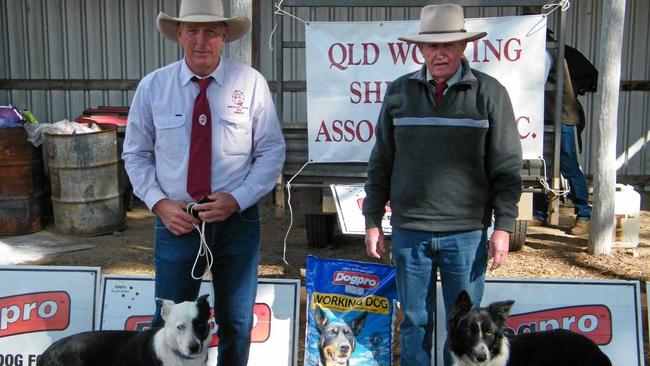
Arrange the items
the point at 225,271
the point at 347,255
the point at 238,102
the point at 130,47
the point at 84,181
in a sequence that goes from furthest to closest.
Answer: the point at 130,47 < the point at 84,181 < the point at 347,255 < the point at 225,271 < the point at 238,102

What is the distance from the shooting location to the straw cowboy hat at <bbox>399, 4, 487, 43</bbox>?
3.09m

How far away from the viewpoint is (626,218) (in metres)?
7.00

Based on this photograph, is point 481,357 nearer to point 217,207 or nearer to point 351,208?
point 217,207

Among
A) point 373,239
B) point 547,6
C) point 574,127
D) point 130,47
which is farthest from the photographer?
point 130,47

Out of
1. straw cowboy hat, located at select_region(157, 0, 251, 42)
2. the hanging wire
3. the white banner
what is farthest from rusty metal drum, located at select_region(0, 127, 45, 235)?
the hanging wire

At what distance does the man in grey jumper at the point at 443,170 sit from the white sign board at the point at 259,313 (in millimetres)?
912

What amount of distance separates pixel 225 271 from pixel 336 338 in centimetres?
104

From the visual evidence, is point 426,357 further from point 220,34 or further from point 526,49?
point 526,49

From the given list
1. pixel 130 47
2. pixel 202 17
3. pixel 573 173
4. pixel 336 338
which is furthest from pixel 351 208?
pixel 130 47

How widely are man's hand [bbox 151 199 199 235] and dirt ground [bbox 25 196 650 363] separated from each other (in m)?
3.21

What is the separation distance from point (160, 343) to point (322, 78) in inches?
108

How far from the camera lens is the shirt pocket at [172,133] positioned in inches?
122

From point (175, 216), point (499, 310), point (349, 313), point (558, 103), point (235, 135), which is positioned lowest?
point (349, 313)

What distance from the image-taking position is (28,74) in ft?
33.2
